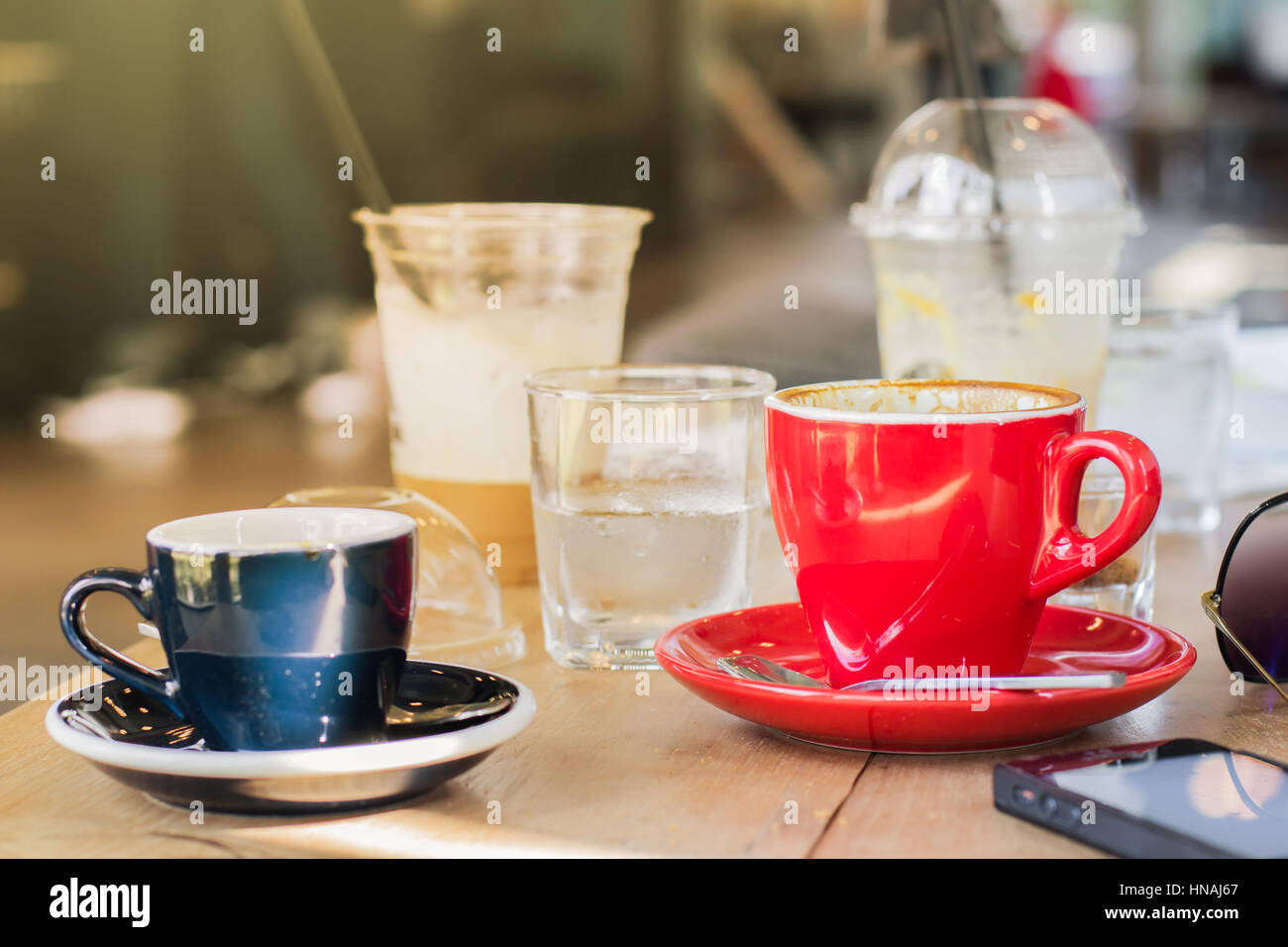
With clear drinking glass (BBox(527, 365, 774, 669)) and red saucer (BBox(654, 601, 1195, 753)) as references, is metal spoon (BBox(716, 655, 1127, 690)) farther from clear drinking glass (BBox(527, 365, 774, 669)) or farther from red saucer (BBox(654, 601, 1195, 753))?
clear drinking glass (BBox(527, 365, 774, 669))

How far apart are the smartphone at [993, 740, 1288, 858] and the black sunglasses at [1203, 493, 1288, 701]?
132 millimetres

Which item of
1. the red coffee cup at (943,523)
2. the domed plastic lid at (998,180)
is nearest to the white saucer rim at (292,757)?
the red coffee cup at (943,523)

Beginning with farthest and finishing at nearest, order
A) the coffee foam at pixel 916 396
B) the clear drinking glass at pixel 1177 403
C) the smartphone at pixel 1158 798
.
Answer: the clear drinking glass at pixel 1177 403, the coffee foam at pixel 916 396, the smartphone at pixel 1158 798

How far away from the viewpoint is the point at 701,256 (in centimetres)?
543

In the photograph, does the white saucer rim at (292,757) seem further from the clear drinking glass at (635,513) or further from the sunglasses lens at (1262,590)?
the sunglasses lens at (1262,590)

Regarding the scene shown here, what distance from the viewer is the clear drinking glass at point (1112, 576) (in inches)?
28.6

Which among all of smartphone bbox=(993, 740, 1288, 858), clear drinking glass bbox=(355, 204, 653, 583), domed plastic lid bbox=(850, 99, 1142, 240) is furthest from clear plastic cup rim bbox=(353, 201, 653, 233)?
smartphone bbox=(993, 740, 1288, 858)

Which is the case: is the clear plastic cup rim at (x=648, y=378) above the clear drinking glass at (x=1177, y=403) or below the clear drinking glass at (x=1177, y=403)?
above

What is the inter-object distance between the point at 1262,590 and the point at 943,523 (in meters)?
0.17

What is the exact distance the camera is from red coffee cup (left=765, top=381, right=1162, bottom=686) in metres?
0.52

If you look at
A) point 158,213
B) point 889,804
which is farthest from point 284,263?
point 889,804

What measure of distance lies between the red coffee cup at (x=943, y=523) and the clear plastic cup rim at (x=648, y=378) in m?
0.12

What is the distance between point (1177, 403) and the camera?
970mm
